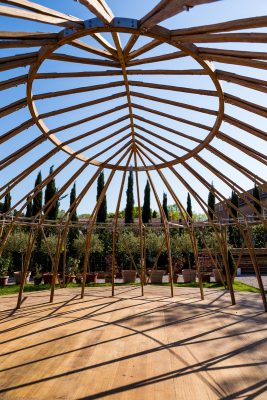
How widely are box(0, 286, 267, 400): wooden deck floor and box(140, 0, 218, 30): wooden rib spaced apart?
6853 mm

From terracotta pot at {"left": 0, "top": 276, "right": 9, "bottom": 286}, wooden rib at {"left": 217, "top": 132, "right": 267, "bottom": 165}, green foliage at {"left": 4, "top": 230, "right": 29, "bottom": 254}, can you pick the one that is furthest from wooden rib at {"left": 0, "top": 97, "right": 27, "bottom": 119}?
green foliage at {"left": 4, "top": 230, "right": 29, "bottom": 254}

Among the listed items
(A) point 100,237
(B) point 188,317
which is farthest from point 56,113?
(A) point 100,237

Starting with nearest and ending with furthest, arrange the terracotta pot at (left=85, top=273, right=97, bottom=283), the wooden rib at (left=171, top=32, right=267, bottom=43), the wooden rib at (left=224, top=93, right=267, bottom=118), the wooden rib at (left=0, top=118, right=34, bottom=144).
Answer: the wooden rib at (left=171, top=32, right=267, bottom=43) → the wooden rib at (left=224, top=93, right=267, bottom=118) → the wooden rib at (left=0, top=118, right=34, bottom=144) → the terracotta pot at (left=85, top=273, right=97, bottom=283)

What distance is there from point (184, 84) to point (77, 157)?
5.27 m

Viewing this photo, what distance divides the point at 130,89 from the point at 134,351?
7670 mm

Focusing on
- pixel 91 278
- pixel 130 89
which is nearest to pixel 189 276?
pixel 91 278

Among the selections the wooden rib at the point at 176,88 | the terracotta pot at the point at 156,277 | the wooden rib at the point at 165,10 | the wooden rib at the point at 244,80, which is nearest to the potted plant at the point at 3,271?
the terracotta pot at the point at 156,277

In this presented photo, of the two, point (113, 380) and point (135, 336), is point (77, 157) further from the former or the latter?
point (113, 380)

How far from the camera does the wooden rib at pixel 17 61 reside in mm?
6145

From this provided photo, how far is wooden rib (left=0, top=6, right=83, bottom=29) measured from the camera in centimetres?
454

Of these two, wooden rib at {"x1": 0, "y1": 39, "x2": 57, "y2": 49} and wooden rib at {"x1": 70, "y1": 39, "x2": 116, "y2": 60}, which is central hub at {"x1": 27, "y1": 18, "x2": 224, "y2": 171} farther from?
wooden rib at {"x1": 0, "y1": 39, "x2": 57, "y2": 49}

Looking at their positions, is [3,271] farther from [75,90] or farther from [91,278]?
[75,90]

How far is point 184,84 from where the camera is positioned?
830 centimetres

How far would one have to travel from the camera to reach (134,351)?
8.28 m
